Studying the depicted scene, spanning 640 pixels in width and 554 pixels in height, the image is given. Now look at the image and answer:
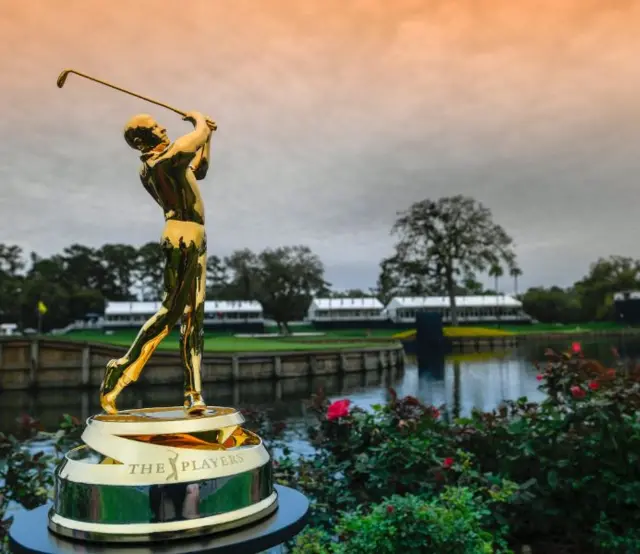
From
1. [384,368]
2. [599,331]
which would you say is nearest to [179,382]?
[384,368]

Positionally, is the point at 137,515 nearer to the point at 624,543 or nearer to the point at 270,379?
the point at 624,543

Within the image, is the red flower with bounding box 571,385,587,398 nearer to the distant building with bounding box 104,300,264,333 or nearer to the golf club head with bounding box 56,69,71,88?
the golf club head with bounding box 56,69,71,88

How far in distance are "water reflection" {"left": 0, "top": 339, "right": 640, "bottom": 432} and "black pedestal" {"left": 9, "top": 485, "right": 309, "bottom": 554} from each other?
13780 millimetres

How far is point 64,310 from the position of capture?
5784 centimetres

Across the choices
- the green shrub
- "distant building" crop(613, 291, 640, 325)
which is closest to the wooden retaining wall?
the green shrub

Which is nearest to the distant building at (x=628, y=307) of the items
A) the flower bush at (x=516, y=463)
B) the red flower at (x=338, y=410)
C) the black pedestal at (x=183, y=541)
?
the flower bush at (x=516, y=463)

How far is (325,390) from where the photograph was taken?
21.4 m

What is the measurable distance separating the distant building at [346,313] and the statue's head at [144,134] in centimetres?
6521

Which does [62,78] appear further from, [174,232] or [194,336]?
[194,336]

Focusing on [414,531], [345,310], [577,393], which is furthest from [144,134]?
[345,310]

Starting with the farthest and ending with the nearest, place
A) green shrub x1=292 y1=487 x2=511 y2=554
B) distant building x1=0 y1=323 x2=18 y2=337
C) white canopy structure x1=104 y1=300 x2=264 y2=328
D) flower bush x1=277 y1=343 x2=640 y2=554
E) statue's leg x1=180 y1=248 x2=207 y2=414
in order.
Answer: white canopy structure x1=104 y1=300 x2=264 y2=328 → distant building x1=0 y1=323 x2=18 y2=337 → flower bush x1=277 y1=343 x2=640 y2=554 → green shrub x1=292 y1=487 x2=511 y2=554 → statue's leg x1=180 y1=248 x2=207 y2=414

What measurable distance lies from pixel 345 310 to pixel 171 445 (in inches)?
2696

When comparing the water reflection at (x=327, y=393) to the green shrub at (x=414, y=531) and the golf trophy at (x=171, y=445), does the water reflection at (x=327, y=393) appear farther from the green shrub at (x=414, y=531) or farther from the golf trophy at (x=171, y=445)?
the golf trophy at (x=171, y=445)

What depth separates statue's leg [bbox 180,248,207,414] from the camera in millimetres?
3293
